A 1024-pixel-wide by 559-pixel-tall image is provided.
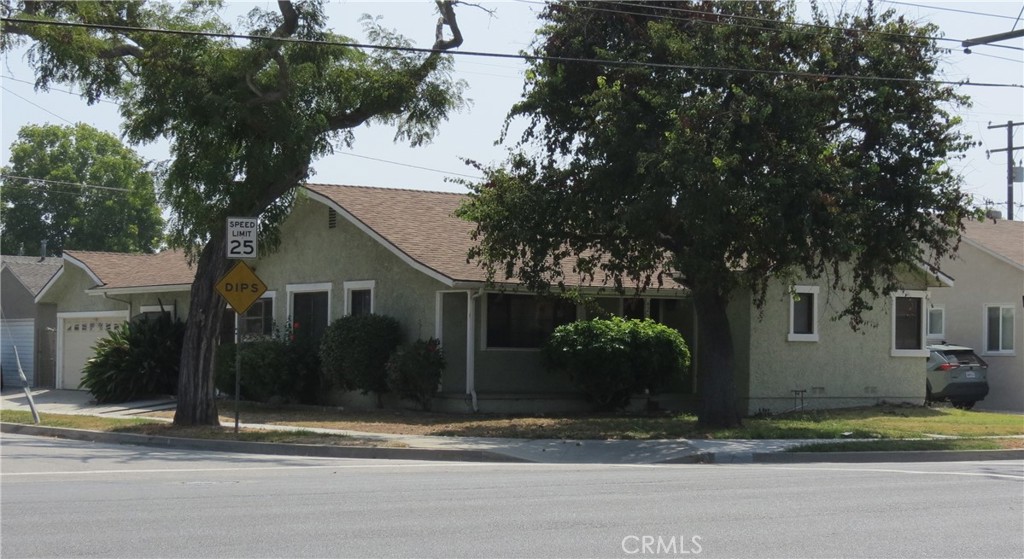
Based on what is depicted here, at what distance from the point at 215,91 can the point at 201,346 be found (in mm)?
4489

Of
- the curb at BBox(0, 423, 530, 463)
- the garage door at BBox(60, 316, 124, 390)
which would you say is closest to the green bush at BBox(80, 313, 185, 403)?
the garage door at BBox(60, 316, 124, 390)

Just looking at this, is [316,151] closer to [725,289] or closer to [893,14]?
[725,289]

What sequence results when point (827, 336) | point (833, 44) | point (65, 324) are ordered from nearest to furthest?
point (833, 44) < point (827, 336) < point (65, 324)

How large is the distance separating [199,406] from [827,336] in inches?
553

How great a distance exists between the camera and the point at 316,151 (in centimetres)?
2036

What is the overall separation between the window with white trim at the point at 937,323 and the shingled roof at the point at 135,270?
69.4 feet

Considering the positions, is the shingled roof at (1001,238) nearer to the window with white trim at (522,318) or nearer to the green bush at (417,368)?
the window with white trim at (522,318)

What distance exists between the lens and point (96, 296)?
33281 mm

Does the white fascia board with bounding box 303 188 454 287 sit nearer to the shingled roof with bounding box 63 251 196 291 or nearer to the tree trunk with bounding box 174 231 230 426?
the tree trunk with bounding box 174 231 230 426

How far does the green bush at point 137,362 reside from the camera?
91.2 ft

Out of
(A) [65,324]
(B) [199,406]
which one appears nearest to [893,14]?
(B) [199,406]

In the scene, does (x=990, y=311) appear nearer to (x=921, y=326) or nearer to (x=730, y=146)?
(x=921, y=326)

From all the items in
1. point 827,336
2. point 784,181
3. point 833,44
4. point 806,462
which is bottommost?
point 806,462

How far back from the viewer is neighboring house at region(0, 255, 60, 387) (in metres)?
35.3
